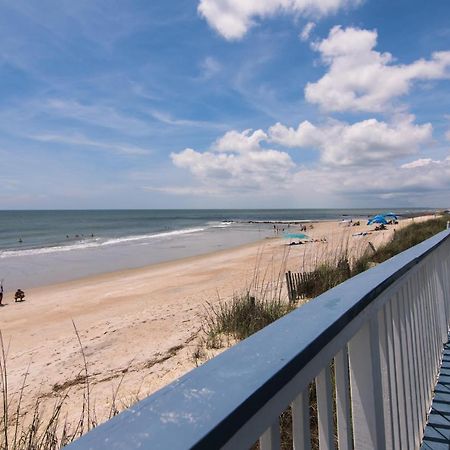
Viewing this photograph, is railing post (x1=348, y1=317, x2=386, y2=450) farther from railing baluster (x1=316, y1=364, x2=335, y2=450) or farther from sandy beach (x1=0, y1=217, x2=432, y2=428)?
sandy beach (x1=0, y1=217, x2=432, y2=428)

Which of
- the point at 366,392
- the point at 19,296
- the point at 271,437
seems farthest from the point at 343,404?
the point at 19,296

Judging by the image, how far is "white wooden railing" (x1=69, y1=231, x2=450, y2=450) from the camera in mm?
645

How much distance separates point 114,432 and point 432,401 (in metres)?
2.74

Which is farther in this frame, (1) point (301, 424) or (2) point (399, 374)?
(2) point (399, 374)

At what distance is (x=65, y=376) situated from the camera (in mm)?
6059

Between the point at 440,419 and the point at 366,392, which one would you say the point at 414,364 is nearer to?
the point at 440,419

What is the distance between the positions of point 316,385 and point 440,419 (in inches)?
72.3

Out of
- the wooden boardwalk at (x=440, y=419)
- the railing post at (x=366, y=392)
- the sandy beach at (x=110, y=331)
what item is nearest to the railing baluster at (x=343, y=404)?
the railing post at (x=366, y=392)

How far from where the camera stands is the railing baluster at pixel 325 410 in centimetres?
113

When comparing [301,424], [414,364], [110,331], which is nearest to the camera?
[301,424]

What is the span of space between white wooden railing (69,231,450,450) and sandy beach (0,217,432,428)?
3.26m

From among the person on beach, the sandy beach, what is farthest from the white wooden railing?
the person on beach

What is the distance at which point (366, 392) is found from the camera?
139 cm

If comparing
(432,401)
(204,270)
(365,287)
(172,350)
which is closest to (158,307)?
(172,350)
